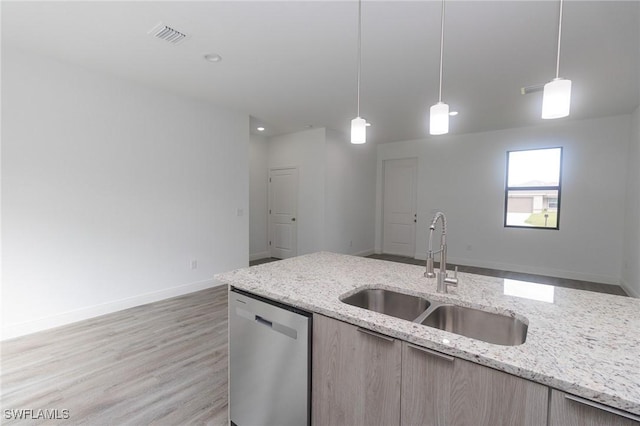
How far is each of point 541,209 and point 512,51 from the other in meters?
3.75

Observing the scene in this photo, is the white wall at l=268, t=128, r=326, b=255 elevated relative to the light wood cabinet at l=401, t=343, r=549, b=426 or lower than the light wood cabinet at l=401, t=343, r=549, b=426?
elevated

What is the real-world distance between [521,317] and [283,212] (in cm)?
535

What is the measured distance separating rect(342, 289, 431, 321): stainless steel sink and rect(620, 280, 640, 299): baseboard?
13.9 ft

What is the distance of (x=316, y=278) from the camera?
171 cm

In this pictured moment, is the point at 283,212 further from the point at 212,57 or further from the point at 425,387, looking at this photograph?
the point at 425,387

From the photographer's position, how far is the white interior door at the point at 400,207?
6.74m

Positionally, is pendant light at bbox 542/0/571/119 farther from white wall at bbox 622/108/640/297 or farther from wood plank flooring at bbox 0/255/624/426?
white wall at bbox 622/108/640/297

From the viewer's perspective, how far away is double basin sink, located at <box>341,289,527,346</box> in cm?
127

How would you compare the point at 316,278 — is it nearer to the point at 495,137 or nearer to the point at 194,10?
the point at 194,10

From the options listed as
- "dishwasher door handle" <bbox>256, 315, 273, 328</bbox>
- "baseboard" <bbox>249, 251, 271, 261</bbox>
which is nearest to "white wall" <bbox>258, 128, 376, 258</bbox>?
"baseboard" <bbox>249, 251, 271, 261</bbox>

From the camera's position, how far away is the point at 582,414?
0.77 metres

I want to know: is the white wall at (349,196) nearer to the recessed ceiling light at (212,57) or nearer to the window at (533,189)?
the window at (533,189)

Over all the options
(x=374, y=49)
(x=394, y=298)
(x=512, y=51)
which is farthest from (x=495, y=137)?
(x=394, y=298)

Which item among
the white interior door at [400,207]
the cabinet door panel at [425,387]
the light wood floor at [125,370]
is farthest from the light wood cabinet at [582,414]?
the white interior door at [400,207]
